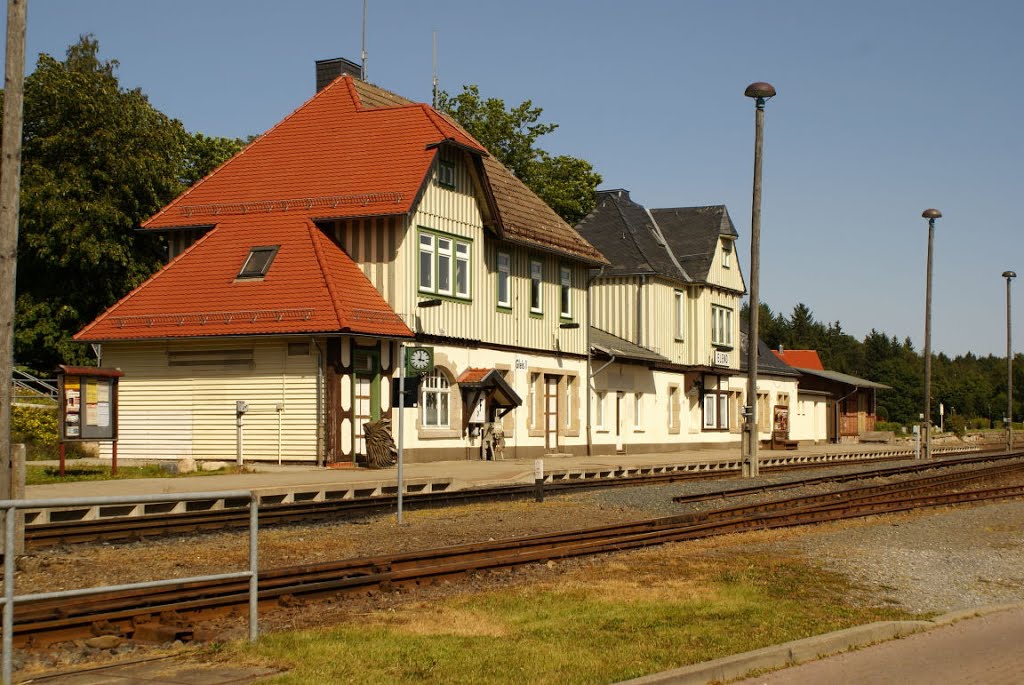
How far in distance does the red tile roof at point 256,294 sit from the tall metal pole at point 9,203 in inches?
569

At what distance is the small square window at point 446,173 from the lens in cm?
3291

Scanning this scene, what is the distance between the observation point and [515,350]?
36594 mm

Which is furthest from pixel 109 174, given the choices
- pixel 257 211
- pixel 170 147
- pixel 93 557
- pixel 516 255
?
pixel 93 557

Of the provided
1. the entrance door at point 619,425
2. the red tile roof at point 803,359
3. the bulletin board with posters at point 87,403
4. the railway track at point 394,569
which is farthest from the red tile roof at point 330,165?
the red tile roof at point 803,359

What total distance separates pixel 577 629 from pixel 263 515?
10.4 meters

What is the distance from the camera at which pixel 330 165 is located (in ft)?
111

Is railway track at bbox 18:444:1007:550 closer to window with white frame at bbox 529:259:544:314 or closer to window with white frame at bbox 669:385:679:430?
window with white frame at bbox 529:259:544:314

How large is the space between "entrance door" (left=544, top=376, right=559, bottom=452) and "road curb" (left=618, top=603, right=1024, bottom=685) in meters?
27.5

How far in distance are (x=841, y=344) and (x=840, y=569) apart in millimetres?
182523

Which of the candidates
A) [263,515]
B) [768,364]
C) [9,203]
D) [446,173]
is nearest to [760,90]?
[446,173]

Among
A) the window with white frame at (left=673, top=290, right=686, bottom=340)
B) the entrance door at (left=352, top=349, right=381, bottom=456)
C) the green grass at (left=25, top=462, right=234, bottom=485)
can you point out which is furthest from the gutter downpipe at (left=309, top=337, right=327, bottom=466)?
the window with white frame at (left=673, top=290, right=686, bottom=340)

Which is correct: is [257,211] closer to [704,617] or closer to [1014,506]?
[1014,506]

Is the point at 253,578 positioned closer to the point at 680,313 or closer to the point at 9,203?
the point at 9,203

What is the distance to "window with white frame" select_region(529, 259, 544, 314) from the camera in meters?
37.8
